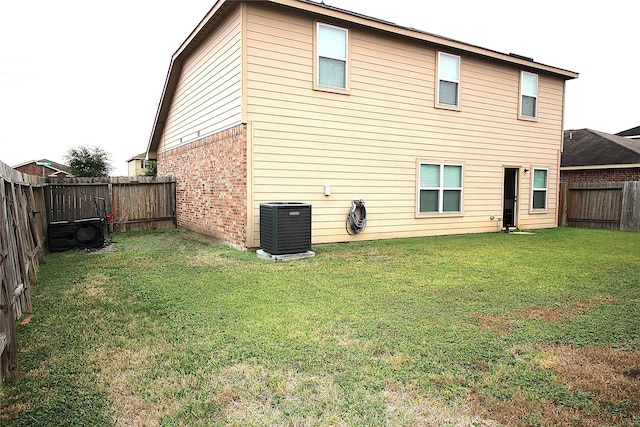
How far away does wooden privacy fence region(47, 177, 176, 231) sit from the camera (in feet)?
33.7

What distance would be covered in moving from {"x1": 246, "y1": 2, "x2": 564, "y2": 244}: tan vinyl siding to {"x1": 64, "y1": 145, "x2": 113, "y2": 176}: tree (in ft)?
96.4

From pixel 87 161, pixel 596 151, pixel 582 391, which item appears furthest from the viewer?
pixel 87 161

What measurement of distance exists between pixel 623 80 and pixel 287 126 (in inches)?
966

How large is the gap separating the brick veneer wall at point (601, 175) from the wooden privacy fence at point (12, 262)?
17777 millimetres

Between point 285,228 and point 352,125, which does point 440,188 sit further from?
point 285,228

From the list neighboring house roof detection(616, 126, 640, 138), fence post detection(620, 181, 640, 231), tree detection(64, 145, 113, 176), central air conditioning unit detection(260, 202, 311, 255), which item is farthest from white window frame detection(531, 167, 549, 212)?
tree detection(64, 145, 113, 176)

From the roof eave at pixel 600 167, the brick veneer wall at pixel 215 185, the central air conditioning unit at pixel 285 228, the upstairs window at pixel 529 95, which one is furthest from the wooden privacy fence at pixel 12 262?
the roof eave at pixel 600 167

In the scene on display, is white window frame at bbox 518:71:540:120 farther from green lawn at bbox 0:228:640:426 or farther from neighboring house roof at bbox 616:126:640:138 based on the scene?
neighboring house roof at bbox 616:126:640:138

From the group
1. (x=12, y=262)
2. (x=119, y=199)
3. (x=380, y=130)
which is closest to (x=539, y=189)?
(x=380, y=130)

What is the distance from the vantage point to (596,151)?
52.7 ft

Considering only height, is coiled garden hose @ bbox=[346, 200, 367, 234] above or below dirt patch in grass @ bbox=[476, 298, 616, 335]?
above

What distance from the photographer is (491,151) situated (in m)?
11.2

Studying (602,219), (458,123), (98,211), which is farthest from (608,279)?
(98,211)

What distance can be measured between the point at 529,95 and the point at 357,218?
7.39 meters
